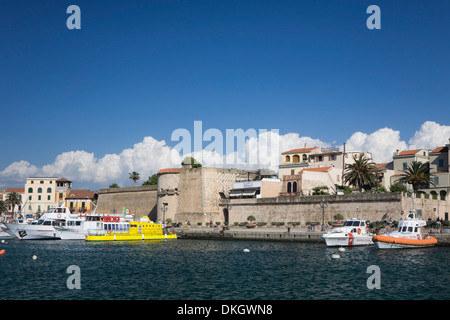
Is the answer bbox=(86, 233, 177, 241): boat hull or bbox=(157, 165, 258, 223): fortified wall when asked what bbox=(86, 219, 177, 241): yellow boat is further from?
bbox=(157, 165, 258, 223): fortified wall

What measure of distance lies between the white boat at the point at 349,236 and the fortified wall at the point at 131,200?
155ft

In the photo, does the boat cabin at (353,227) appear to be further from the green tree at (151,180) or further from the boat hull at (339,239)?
the green tree at (151,180)

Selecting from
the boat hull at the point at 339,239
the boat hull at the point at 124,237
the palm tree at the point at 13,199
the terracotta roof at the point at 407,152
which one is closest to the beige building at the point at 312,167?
the terracotta roof at the point at 407,152

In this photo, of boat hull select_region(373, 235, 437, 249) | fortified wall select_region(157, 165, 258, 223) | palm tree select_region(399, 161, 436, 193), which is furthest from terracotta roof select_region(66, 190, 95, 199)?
boat hull select_region(373, 235, 437, 249)

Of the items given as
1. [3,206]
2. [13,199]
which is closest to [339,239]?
[13,199]

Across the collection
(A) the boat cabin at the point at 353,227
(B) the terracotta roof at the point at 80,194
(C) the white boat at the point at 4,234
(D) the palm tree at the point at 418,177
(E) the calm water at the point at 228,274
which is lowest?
(C) the white boat at the point at 4,234

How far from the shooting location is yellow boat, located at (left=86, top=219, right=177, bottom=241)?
58653 mm

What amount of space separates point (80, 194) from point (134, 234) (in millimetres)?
55088

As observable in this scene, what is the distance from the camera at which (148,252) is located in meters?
44.3

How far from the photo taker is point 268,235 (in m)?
56.0

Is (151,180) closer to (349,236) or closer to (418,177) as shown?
(418,177)

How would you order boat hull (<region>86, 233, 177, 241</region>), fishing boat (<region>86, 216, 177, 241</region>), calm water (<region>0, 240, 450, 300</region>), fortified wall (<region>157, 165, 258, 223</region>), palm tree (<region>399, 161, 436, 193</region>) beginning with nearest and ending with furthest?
calm water (<region>0, 240, 450, 300</region>) → boat hull (<region>86, 233, 177, 241</region>) → fishing boat (<region>86, 216, 177, 241</region>) → palm tree (<region>399, 161, 436, 193</region>) → fortified wall (<region>157, 165, 258, 223</region>)

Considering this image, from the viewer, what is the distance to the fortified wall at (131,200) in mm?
88625

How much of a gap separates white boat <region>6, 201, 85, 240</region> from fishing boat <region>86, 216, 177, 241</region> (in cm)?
273
